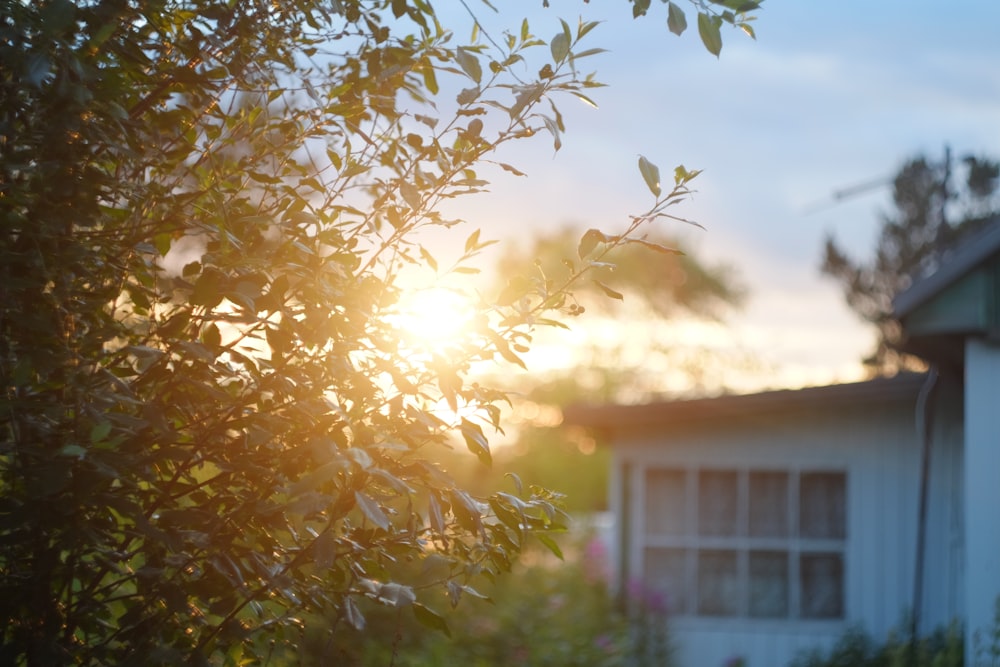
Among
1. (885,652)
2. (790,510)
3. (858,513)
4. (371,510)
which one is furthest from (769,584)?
(371,510)

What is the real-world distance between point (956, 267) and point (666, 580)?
4.60m

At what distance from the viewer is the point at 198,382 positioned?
231 centimetres

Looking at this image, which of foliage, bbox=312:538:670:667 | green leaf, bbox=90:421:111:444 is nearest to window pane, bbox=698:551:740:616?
foliage, bbox=312:538:670:667

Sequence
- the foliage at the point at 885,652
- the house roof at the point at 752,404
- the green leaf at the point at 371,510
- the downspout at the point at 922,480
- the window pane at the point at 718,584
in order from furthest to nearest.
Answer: the window pane at the point at 718,584, the house roof at the point at 752,404, the downspout at the point at 922,480, the foliage at the point at 885,652, the green leaf at the point at 371,510

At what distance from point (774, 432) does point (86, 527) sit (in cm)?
910

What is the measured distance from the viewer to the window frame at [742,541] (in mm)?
10336

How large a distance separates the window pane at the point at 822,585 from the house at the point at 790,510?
0.01m

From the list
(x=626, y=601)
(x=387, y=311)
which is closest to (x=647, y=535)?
(x=626, y=601)

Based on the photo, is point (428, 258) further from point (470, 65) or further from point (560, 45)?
point (560, 45)

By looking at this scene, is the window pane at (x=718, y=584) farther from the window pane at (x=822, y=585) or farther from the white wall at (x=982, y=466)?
the white wall at (x=982, y=466)

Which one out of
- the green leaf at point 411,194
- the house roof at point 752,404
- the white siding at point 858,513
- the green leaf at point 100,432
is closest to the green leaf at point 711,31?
the green leaf at point 411,194

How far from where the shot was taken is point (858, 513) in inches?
407

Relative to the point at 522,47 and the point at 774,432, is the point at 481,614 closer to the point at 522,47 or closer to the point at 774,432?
the point at 774,432

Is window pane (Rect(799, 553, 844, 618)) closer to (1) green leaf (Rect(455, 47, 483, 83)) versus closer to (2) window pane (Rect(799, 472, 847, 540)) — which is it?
(2) window pane (Rect(799, 472, 847, 540))
